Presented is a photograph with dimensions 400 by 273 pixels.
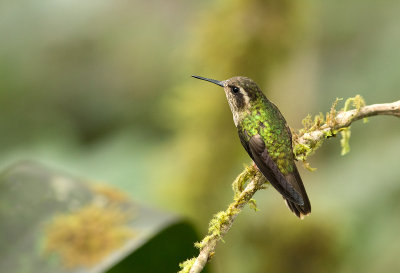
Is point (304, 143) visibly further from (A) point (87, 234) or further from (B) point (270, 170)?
(A) point (87, 234)

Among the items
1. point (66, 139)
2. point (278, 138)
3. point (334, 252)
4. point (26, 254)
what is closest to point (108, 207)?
point (26, 254)

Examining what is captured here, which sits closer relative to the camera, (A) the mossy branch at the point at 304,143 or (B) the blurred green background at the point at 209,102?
(A) the mossy branch at the point at 304,143

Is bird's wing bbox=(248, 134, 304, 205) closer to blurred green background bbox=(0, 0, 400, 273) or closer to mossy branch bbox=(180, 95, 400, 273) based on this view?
mossy branch bbox=(180, 95, 400, 273)

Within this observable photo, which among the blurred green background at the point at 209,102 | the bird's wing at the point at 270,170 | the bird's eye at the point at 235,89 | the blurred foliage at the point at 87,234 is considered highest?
the bird's eye at the point at 235,89

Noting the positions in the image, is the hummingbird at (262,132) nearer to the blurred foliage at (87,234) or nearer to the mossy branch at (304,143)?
the mossy branch at (304,143)

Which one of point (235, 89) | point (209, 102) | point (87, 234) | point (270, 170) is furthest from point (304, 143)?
point (209, 102)

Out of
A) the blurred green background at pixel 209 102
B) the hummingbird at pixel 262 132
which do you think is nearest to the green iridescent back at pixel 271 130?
the hummingbird at pixel 262 132

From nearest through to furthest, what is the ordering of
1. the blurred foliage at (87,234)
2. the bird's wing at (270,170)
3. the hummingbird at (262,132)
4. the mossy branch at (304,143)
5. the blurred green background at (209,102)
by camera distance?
the mossy branch at (304,143)
the bird's wing at (270,170)
the hummingbird at (262,132)
the blurred foliage at (87,234)
the blurred green background at (209,102)
